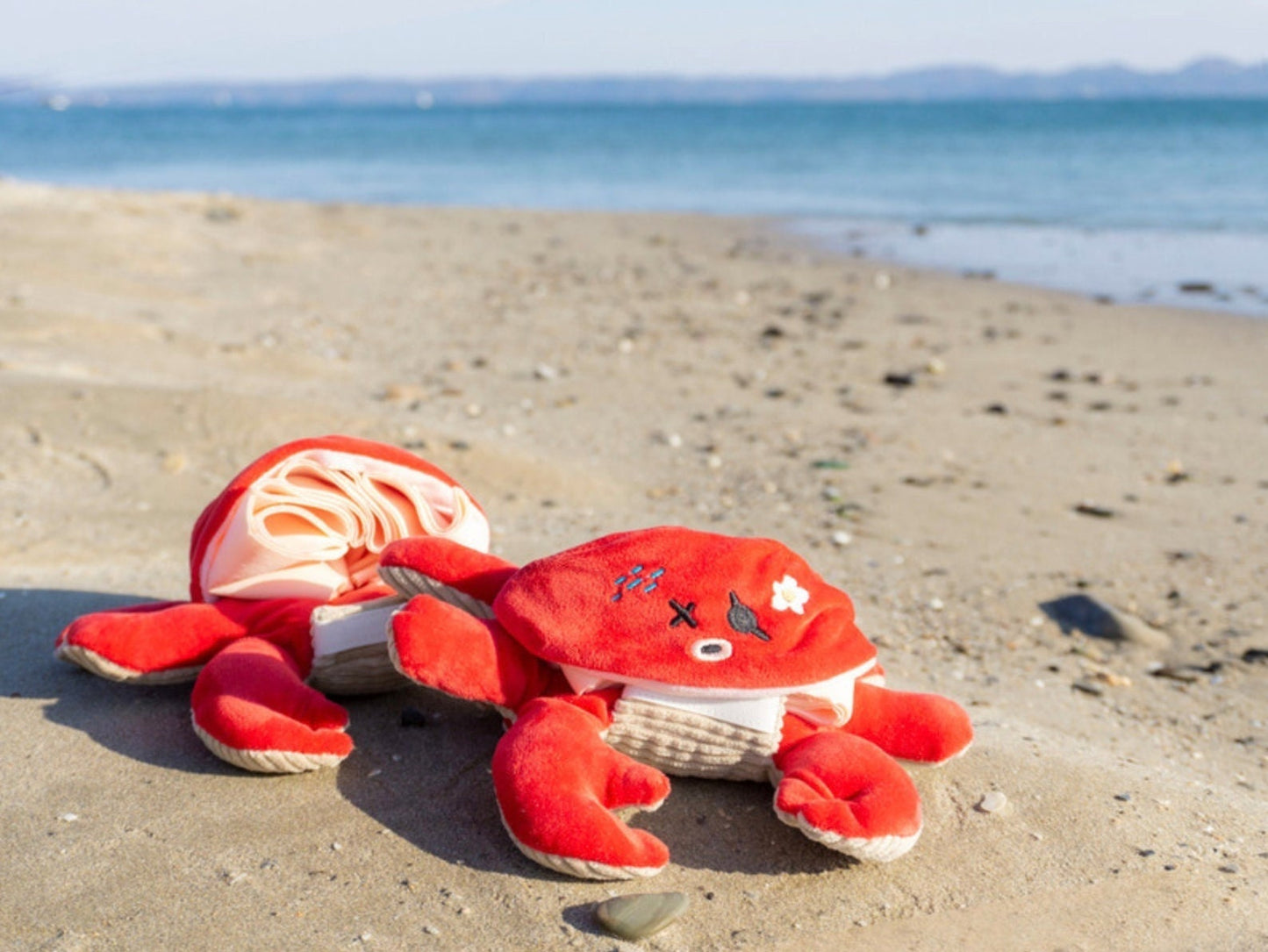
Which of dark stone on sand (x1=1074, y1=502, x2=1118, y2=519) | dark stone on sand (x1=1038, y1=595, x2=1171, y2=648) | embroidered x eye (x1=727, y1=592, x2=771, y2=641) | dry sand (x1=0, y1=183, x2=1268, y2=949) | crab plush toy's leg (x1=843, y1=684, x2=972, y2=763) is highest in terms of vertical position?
embroidered x eye (x1=727, y1=592, x2=771, y2=641)

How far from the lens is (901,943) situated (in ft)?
8.02

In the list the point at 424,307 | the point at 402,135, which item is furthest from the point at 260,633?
the point at 402,135

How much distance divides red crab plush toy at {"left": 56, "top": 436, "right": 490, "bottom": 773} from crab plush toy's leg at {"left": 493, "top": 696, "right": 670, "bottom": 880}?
489 millimetres

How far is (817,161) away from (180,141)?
28.3 meters

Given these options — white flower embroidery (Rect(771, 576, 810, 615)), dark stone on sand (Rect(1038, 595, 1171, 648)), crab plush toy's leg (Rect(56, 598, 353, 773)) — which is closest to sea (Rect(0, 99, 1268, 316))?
dark stone on sand (Rect(1038, 595, 1171, 648))

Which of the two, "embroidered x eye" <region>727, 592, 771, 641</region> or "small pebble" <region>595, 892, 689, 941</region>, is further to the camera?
"embroidered x eye" <region>727, 592, 771, 641</region>

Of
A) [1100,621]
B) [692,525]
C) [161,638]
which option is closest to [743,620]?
[161,638]

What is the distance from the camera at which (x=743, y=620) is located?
280 centimetres

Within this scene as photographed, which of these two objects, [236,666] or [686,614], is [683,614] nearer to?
[686,614]

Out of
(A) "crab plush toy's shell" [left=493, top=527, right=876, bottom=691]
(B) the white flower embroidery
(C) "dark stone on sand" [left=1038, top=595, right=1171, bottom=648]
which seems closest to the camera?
(A) "crab plush toy's shell" [left=493, top=527, right=876, bottom=691]

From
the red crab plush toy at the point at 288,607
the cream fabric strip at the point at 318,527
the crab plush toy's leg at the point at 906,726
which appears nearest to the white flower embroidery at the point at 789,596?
the crab plush toy's leg at the point at 906,726

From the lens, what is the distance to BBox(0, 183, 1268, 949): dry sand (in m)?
2.56

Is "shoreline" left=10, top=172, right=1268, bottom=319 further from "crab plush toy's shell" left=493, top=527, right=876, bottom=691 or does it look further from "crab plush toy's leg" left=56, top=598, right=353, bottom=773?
"crab plush toy's leg" left=56, top=598, right=353, bottom=773

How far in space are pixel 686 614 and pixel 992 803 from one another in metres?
0.89
